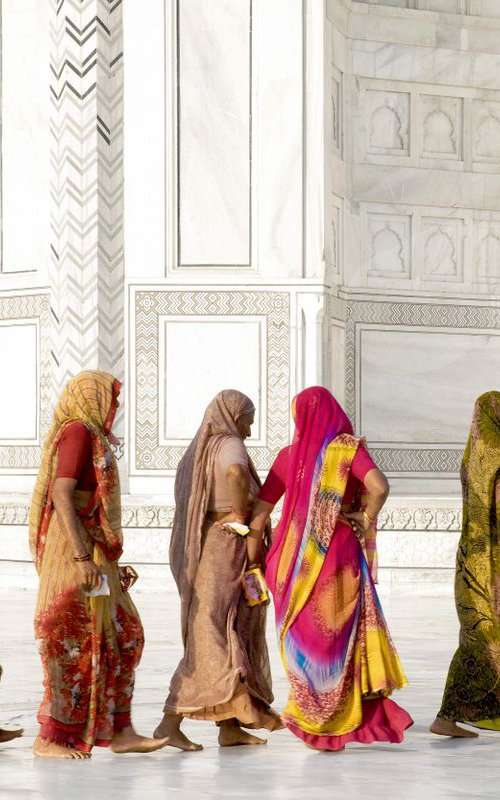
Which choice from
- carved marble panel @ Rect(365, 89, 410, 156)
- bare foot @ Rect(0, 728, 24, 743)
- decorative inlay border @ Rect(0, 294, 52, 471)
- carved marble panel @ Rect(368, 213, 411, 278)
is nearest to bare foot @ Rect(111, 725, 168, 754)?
bare foot @ Rect(0, 728, 24, 743)

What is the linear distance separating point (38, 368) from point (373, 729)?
238 inches

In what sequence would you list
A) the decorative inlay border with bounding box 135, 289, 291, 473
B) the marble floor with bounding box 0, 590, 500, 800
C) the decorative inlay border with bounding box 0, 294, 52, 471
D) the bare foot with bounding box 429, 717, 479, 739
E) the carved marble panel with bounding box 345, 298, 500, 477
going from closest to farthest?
the marble floor with bounding box 0, 590, 500, 800, the bare foot with bounding box 429, 717, 479, 739, the decorative inlay border with bounding box 135, 289, 291, 473, the decorative inlay border with bounding box 0, 294, 52, 471, the carved marble panel with bounding box 345, 298, 500, 477

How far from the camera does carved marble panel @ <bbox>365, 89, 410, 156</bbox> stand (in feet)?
34.4

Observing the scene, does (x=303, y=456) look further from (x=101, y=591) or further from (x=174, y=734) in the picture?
(x=174, y=734)

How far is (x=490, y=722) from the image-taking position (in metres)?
4.59

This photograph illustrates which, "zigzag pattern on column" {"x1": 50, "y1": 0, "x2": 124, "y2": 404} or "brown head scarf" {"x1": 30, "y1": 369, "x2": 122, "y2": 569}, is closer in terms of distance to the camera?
"brown head scarf" {"x1": 30, "y1": 369, "x2": 122, "y2": 569}

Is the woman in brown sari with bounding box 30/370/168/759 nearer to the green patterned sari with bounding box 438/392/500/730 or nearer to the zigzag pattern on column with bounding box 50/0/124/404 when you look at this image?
the green patterned sari with bounding box 438/392/500/730

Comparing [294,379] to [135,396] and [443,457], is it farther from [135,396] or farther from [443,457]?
[443,457]

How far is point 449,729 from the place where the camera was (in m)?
4.57

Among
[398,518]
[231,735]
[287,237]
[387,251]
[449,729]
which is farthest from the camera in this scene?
[387,251]

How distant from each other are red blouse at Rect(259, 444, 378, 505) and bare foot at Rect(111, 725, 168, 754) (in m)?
0.70

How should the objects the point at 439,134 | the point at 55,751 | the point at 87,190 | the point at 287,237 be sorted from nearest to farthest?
the point at 55,751 → the point at 287,237 → the point at 87,190 → the point at 439,134

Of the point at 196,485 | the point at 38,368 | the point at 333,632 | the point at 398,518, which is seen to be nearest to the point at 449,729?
the point at 333,632

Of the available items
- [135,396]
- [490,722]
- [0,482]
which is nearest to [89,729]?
[490,722]
